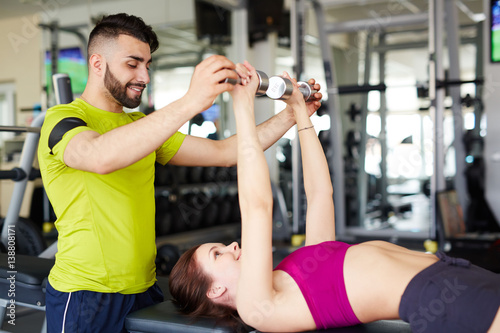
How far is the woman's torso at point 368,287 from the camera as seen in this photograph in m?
1.16

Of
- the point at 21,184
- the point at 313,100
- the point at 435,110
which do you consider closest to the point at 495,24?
the point at 435,110

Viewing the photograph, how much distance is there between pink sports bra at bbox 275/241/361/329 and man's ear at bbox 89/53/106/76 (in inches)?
29.9

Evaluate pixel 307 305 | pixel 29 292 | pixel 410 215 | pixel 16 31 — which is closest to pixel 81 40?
pixel 16 31

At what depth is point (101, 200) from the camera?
4.33ft

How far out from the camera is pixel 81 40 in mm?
5461

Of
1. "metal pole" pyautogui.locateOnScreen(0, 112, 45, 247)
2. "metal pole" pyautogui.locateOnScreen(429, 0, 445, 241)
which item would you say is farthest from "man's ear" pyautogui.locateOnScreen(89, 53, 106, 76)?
"metal pole" pyautogui.locateOnScreen(429, 0, 445, 241)

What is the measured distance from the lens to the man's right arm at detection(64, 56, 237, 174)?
111 cm

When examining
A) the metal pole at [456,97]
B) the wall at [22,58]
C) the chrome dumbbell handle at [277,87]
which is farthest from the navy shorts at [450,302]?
the wall at [22,58]

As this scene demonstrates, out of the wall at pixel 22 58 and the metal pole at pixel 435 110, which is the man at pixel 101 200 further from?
the wall at pixel 22 58

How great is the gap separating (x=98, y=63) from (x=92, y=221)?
0.44m

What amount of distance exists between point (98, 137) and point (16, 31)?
195 inches

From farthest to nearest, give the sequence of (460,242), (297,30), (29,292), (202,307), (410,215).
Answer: (410,215)
(297,30)
(460,242)
(29,292)
(202,307)

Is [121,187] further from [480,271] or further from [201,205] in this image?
[201,205]

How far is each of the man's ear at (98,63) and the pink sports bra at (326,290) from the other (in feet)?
2.49
